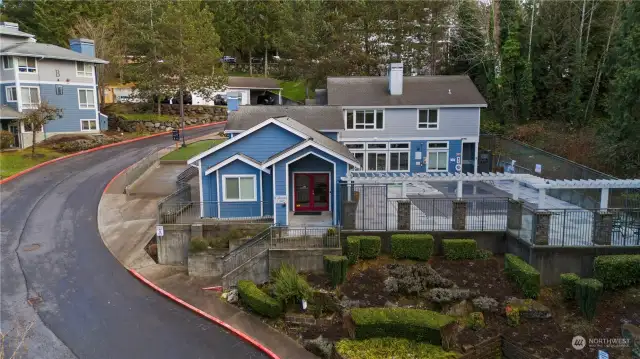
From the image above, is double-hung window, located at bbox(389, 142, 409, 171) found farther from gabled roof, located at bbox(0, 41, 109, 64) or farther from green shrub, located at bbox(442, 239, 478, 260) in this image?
gabled roof, located at bbox(0, 41, 109, 64)

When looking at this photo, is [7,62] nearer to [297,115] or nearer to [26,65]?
[26,65]

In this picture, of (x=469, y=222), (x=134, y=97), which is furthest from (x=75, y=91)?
(x=469, y=222)

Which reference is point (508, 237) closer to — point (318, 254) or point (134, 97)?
point (318, 254)

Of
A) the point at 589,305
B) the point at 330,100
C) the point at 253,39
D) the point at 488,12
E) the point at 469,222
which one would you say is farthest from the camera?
the point at 253,39

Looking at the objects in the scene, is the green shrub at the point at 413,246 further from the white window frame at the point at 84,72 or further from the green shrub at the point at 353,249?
the white window frame at the point at 84,72

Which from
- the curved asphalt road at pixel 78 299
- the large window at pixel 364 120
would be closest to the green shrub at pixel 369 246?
the curved asphalt road at pixel 78 299

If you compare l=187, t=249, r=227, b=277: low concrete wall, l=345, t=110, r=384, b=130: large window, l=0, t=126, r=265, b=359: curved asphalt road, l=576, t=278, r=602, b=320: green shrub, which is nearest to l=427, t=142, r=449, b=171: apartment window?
l=345, t=110, r=384, b=130: large window

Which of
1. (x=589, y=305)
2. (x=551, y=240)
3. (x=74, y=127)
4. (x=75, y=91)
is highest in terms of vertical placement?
(x=75, y=91)
